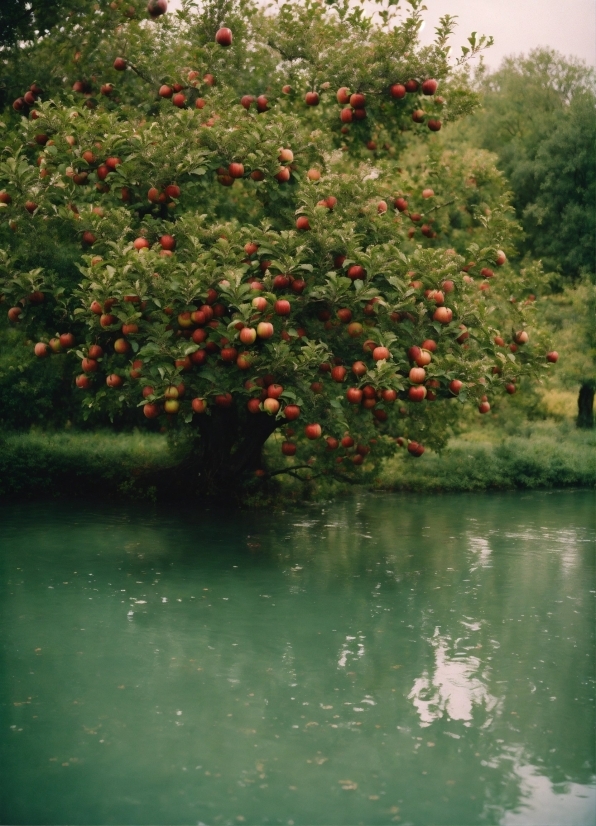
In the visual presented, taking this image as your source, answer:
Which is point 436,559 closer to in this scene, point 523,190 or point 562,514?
point 562,514

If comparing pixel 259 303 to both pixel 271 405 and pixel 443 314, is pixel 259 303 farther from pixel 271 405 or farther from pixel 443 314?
pixel 443 314

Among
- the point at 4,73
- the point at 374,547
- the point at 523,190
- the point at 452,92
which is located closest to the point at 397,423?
the point at 374,547

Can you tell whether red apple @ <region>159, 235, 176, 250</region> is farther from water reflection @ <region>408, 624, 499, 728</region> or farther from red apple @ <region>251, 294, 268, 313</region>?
water reflection @ <region>408, 624, 499, 728</region>

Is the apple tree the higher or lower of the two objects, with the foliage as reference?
lower

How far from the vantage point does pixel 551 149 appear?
28.7 metres

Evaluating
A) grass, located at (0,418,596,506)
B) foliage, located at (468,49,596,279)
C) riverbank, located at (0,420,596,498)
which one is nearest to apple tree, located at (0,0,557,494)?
riverbank, located at (0,420,596,498)

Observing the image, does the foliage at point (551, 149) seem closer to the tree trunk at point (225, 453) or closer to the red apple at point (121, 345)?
the tree trunk at point (225, 453)

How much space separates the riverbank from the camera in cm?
1588

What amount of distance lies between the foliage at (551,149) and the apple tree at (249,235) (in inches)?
581

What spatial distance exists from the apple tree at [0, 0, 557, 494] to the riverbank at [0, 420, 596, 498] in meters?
1.98

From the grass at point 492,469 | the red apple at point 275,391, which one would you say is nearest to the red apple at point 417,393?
the red apple at point 275,391

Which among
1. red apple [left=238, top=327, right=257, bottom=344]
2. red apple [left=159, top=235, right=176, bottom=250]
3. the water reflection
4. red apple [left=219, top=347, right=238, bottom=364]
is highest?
red apple [left=159, top=235, right=176, bottom=250]

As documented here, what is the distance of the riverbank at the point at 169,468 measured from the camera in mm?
15875

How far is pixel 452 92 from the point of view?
13797mm
